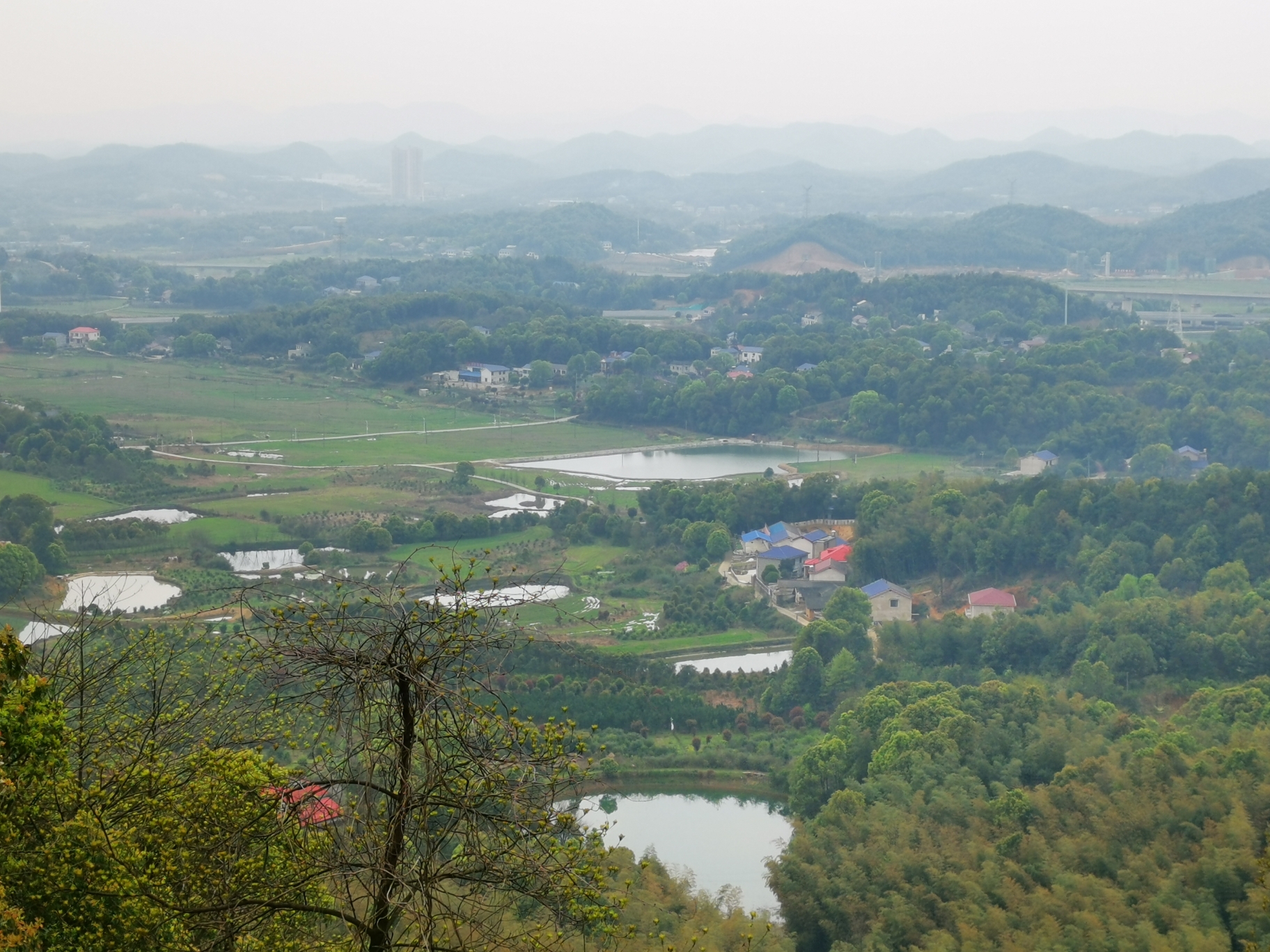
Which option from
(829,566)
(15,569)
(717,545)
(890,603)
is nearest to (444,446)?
(717,545)

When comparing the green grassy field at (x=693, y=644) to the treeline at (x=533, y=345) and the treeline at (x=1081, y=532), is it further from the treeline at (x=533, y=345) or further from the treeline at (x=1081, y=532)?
the treeline at (x=533, y=345)

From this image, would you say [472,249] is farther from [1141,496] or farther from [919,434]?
[1141,496]

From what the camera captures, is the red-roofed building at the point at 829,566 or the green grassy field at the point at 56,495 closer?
the red-roofed building at the point at 829,566

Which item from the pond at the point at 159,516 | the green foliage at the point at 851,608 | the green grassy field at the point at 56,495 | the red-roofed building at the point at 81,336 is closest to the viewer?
the green foliage at the point at 851,608

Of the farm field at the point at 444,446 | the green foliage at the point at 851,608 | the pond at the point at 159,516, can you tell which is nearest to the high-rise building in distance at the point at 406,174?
the farm field at the point at 444,446

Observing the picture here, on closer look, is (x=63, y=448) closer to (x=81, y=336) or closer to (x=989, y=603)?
(x=989, y=603)

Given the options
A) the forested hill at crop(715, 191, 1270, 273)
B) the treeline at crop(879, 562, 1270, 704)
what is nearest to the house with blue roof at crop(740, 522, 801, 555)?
the treeline at crop(879, 562, 1270, 704)

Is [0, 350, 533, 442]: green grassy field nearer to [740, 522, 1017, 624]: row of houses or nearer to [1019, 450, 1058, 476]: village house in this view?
[1019, 450, 1058, 476]: village house
